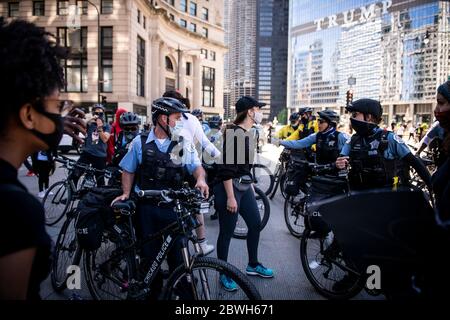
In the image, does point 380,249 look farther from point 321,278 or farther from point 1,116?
point 321,278

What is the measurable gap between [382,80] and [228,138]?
11747cm

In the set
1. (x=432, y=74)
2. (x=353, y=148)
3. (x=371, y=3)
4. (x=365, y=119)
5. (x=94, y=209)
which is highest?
(x=371, y=3)

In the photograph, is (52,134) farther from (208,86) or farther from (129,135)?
(208,86)

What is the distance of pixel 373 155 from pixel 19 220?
3.84 meters

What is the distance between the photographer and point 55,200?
705 cm

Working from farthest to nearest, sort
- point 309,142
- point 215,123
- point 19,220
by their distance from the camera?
point 215,123 < point 309,142 < point 19,220

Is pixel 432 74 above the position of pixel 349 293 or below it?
above

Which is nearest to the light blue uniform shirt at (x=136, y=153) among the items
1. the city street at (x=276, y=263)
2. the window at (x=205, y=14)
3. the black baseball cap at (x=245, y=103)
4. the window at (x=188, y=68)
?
the black baseball cap at (x=245, y=103)

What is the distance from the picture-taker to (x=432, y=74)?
310ft

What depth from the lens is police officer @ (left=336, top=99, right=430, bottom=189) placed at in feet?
14.0

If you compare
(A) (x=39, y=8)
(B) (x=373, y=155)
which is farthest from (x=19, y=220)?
(A) (x=39, y=8)

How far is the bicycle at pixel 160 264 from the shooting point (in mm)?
2760

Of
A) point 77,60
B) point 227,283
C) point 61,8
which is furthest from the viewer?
point 77,60

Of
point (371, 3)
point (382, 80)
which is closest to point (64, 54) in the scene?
point (382, 80)
